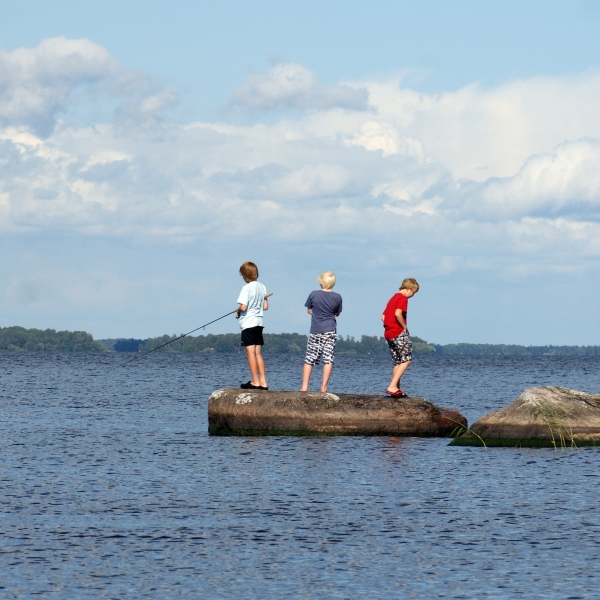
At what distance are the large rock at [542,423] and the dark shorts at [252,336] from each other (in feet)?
11.3

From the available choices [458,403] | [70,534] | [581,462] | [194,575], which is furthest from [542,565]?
[458,403]

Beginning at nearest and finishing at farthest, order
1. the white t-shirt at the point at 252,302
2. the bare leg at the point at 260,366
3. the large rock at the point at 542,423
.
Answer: the large rock at the point at 542,423 → the white t-shirt at the point at 252,302 → the bare leg at the point at 260,366

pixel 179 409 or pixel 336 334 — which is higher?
pixel 336 334

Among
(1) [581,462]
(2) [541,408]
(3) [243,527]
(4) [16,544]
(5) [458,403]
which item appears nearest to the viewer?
(4) [16,544]

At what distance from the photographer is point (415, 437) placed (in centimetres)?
1631

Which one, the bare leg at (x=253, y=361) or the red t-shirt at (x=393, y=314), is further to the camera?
the bare leg at (x=253, y=361)

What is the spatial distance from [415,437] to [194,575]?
897 centimetres

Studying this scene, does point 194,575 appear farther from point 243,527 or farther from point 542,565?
point 542,565

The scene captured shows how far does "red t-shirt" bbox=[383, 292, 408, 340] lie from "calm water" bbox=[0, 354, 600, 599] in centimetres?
175

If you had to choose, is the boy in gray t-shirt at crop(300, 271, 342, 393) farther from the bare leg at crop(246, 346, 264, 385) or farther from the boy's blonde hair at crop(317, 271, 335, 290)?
the bare leg at crop(246, 346, 264, 385)

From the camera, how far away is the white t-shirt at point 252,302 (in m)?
16.0

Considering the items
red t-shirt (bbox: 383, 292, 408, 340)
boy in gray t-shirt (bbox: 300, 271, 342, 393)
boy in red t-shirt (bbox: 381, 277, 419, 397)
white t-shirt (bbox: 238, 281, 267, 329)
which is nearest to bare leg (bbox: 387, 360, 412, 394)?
boy in red t-shirt (bbox: 381, 277, 419, 397)

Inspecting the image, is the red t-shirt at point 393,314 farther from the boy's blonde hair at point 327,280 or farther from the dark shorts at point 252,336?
the dark shorts at point 252,336

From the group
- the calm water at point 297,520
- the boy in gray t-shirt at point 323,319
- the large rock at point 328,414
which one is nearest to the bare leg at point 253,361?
the large rock at point 328,414
